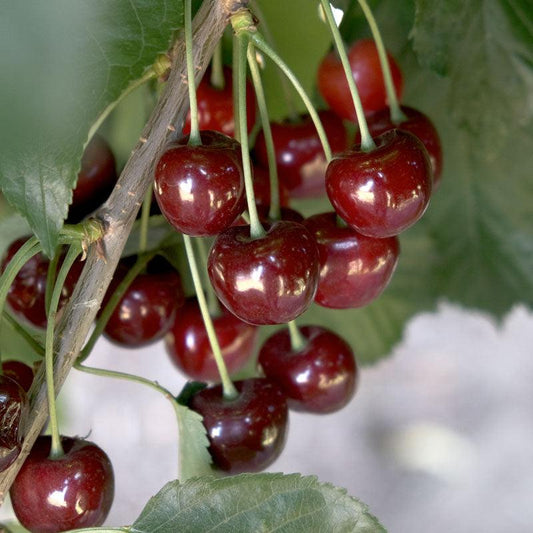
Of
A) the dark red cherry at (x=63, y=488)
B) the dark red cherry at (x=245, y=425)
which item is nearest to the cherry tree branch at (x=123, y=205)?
the dark red cherry at (x=63, y=488)

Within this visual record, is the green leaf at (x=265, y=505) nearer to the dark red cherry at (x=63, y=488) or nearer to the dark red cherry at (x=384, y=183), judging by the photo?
the dark red cherry at (x=63, y=488)

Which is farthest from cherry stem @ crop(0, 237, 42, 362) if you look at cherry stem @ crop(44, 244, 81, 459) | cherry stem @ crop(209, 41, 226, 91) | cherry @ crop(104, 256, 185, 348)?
cherry stem @ crop(209, 41, 226, 91)

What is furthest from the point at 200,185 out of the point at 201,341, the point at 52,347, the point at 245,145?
the point at 201,341

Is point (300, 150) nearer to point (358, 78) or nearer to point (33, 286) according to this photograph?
point (358, 78)

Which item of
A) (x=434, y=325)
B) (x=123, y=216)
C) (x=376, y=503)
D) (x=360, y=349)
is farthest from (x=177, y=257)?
(x=376, y=503)

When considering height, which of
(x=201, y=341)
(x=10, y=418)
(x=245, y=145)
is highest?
(x=245, y=145)

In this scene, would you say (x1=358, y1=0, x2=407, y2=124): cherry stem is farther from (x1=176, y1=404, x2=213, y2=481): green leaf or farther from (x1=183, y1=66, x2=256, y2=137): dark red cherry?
(x1=176, y1=404, x2=213, y2=481): green leaf
